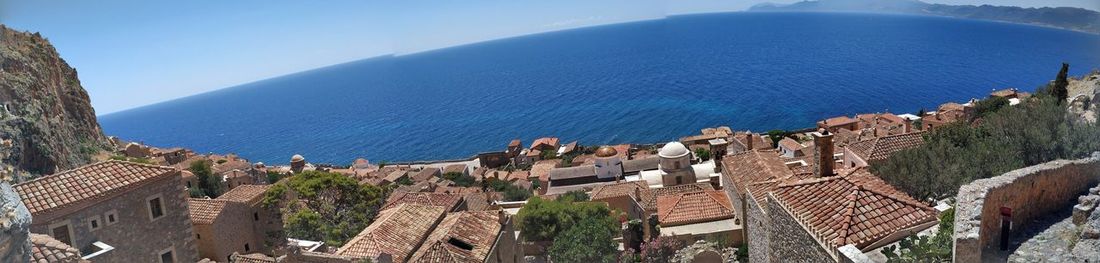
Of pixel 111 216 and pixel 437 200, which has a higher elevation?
pixel 111 216

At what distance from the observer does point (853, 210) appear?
9.18 meters

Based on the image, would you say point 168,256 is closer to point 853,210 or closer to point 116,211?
point 116,211

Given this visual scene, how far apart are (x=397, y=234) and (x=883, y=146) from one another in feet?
55.7

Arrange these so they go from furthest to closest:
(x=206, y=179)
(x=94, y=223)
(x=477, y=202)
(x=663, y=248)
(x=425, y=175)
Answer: (x=425, y=175)
(x=206, y=179)
(x=477, y=202)
(x=663, y=248)
(x=94, y=223)

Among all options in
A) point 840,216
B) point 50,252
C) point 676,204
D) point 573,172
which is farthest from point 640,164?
point 50,252

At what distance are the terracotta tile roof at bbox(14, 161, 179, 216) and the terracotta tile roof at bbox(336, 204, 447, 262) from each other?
446 centimetres

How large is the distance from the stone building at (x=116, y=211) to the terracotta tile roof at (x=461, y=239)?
5.44 metres

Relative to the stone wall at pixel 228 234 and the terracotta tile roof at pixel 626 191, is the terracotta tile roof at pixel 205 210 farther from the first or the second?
the terracotta tile roof at pixel 626 191

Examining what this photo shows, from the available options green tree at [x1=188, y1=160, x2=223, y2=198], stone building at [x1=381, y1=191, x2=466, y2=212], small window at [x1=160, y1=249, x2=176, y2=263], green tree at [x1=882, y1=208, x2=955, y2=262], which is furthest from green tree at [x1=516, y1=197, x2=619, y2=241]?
green tree at [x1=188, y1=160, x2=223, y2=198]

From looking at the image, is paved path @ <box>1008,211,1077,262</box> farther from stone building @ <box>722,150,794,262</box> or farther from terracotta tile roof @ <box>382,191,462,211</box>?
terracotta tile roof @ <box>382,191,462,211</box>

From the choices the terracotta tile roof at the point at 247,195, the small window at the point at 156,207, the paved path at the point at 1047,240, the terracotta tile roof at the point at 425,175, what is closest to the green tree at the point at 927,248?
the paved path at the point at 1047,240

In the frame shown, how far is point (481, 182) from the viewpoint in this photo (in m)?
46.6

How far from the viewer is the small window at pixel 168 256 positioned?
1355 centimetres

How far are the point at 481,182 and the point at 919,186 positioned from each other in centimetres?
3550
